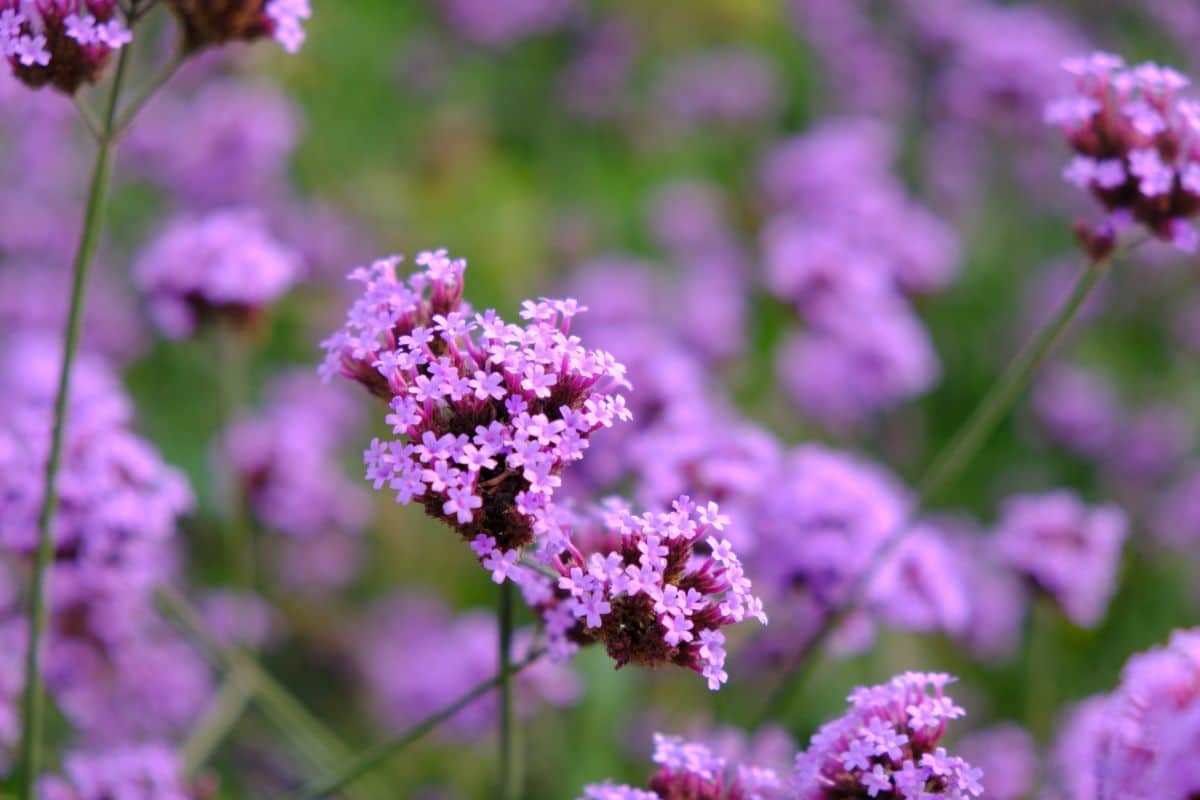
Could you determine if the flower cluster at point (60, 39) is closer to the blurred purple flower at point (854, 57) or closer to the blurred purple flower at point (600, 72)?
the blurred purple flower at point (600, 72)

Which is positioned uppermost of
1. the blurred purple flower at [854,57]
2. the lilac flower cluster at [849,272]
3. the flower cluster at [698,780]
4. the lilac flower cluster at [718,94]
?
the blurred purple flower at [854,57]

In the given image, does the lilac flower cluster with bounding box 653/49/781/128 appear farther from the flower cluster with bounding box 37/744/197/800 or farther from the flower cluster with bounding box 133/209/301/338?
the flower cluster with bounding box 37/744/197/800

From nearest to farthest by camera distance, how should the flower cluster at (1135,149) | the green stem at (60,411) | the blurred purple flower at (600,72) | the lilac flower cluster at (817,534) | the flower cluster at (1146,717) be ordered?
the flower cluster at (1146,717) < the green stem at (60,411) < the flower cluster at (1135,149) < the lilac flower cluster at (817,534) < the blurred purple flower at (600,72)

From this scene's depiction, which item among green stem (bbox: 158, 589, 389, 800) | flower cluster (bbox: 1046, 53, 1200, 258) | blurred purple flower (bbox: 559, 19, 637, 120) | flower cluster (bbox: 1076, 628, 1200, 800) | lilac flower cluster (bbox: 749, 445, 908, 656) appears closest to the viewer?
flower cluster (bbox: 1076, 628, 1200, 800)

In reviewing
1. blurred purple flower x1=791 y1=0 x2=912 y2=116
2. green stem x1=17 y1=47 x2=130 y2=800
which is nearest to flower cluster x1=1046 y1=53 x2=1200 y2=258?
green stem x1=17 y1=47 x2=130 y2=800

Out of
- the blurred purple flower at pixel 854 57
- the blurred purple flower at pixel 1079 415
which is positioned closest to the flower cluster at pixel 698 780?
the blurred purple flower at pixel 1079 415

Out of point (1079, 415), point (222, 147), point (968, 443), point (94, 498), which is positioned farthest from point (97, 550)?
point (1079, 415)
